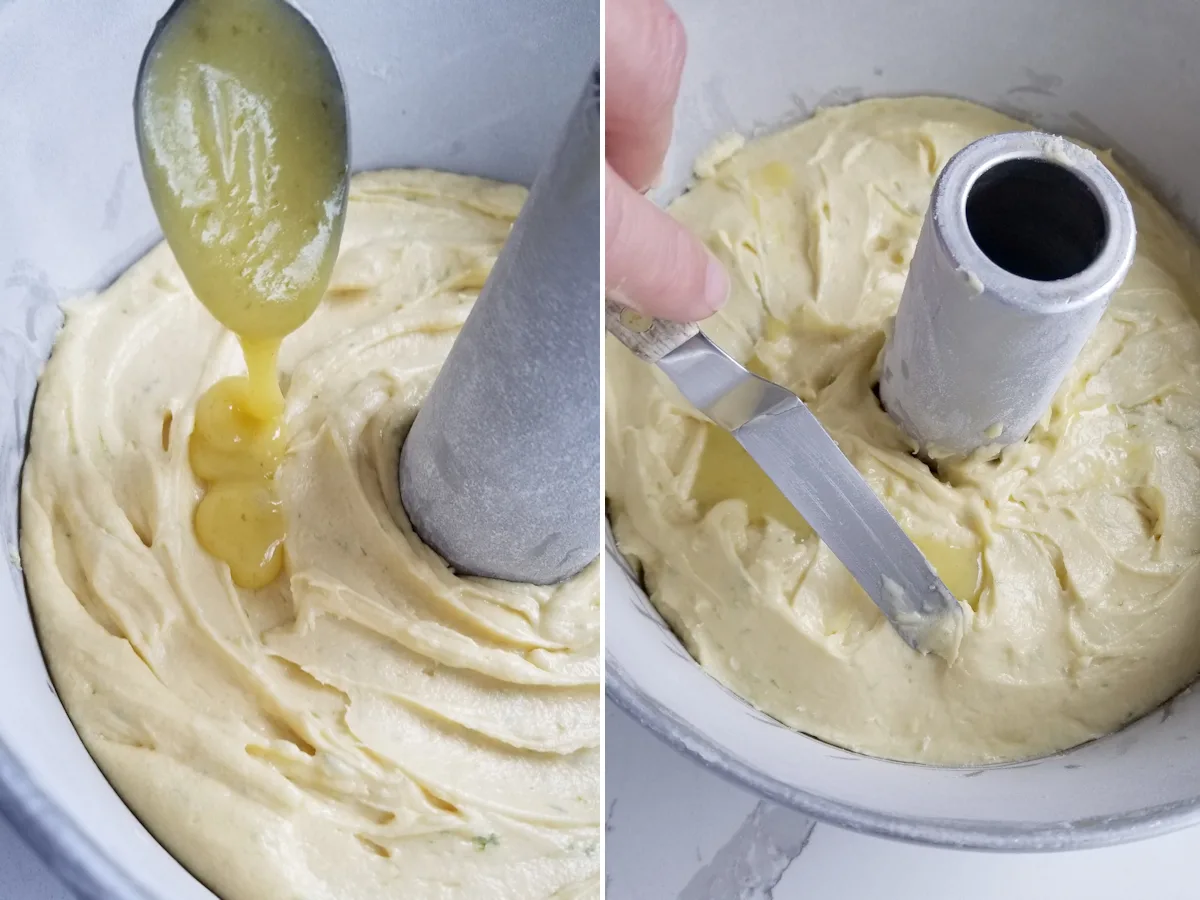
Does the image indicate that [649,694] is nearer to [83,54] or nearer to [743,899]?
[743,899]

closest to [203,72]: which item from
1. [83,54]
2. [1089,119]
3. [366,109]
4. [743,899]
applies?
[83,54]

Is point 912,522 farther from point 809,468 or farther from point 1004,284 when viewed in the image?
point 1004,284

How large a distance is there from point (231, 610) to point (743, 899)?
1.58ft

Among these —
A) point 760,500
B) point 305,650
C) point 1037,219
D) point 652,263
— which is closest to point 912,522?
point 760,500

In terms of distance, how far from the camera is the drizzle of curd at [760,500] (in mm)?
903

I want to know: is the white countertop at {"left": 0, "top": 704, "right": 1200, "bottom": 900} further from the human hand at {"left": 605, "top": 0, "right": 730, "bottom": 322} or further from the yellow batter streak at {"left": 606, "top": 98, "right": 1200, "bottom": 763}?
the human hand at {"left": 605, "top": 0, "right": 730, "bottom": 322}

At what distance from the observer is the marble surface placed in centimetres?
88

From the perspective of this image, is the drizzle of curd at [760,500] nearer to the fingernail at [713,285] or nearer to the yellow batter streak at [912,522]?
the yellow batter streak at [912,522]

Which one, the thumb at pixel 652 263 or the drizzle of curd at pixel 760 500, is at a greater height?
the thumb at pixel 652 263

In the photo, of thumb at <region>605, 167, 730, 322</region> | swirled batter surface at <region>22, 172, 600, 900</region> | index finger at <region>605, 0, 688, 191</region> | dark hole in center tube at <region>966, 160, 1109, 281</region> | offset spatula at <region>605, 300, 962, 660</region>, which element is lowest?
swirled batter surface at <region>22, 172, 600, 900</region>

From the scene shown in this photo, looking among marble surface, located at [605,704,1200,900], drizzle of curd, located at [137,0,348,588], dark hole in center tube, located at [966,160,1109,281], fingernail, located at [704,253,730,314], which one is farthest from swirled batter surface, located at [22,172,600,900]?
dark hole in center tube, located at [966,160,1109,281]

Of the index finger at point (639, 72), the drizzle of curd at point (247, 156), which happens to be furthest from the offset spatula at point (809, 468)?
the drizzle of curd at point (247, 156)

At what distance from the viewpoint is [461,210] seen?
3.90 ft

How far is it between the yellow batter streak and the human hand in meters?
0.25
